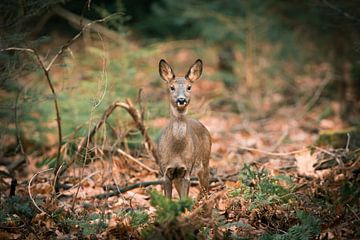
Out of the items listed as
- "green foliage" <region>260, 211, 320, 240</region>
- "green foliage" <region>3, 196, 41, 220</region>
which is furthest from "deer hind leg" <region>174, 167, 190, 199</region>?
"green foliage" <region>3, 196, 41, 220</region>

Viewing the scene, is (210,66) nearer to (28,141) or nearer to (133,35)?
(133,35)

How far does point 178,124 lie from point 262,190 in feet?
3.95

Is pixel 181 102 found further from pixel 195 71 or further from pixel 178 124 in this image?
pixel 195 71

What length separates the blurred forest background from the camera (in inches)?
237

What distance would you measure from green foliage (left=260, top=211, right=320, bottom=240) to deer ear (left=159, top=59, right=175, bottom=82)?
2.27 m

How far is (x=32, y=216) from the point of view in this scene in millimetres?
6270

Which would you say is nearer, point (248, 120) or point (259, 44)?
point (248, 120)

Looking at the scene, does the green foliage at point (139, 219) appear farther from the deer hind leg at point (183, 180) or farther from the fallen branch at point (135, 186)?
the fallen branch at point (135, 186)

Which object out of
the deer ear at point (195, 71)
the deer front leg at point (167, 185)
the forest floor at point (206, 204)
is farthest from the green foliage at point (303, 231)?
the deer ear at point (195, 71)

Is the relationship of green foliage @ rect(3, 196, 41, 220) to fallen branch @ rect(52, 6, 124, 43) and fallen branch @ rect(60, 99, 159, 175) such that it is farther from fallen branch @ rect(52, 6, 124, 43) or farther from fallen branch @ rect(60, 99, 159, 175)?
fallen branch @ rect(52, 6, 124, 43)

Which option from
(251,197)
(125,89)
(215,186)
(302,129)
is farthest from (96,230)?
(302,129)

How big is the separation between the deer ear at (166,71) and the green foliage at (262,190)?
1.43 meters

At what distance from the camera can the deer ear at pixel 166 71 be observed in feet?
22.4

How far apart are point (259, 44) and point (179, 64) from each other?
2.36 meters
